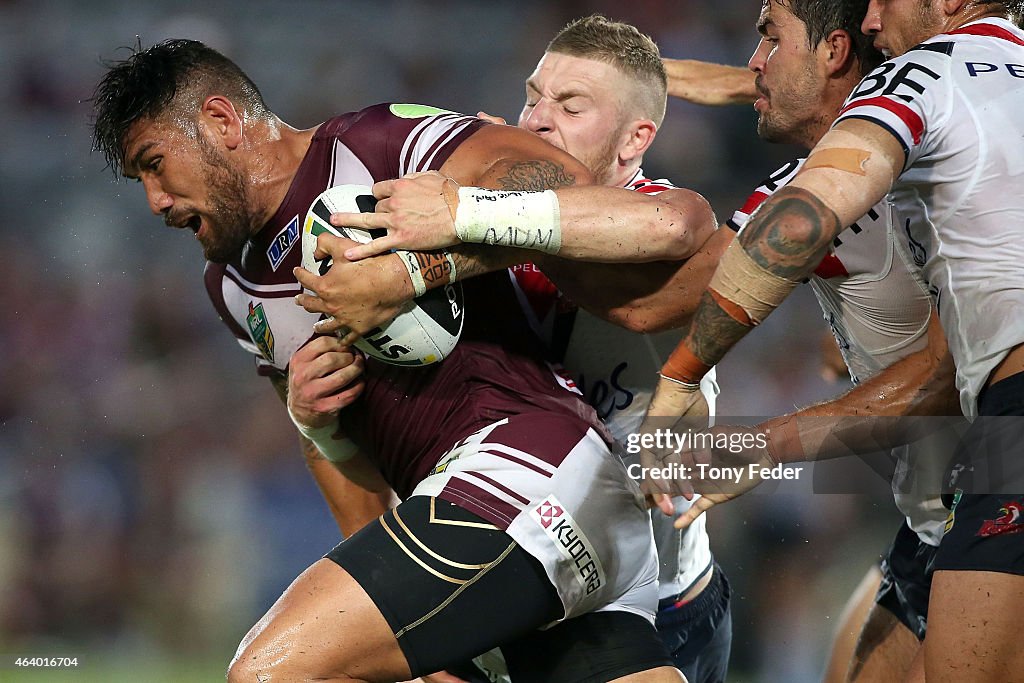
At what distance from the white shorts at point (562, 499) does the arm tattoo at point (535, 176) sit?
0.62 meters

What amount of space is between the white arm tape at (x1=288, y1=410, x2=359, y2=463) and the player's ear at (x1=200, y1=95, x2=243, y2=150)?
846 mm

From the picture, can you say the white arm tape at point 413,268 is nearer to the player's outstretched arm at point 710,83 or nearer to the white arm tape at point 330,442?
the white arm tape at point 330,442

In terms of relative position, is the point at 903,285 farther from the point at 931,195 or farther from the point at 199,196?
the point at 199,196

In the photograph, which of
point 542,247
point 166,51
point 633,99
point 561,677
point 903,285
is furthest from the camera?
point 633,99

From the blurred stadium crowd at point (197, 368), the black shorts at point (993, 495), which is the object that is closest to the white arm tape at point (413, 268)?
the black shorts at point (993, 495)

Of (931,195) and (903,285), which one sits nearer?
(931,195)

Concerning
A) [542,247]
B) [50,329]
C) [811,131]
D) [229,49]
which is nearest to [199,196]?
[542,247]

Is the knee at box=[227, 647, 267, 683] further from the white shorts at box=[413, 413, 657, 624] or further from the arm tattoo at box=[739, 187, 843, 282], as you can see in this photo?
the arm tattoo at box=[739, 187, 843, 282]

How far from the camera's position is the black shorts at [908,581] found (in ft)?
11.2

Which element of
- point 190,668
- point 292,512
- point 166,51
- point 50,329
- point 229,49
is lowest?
point 190,668

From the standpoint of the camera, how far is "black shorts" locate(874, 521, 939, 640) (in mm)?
3410

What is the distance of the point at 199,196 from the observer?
315 cm

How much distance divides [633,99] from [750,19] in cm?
409

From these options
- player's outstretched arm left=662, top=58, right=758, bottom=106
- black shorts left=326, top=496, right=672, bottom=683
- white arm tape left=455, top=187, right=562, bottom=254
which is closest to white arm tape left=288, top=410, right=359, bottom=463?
black shorts left=326, top=496, right=672, bottom=683
